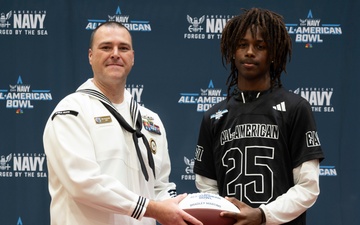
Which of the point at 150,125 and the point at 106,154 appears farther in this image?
the point at 150,125

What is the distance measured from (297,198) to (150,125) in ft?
2.75

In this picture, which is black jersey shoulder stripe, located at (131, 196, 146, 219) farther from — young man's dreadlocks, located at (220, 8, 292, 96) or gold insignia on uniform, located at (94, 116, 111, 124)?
young man's dreadlocks, located at (220, 8, 292, 96)

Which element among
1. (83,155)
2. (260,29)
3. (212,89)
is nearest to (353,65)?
(212,89)

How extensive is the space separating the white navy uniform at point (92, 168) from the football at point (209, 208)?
0.67 feet

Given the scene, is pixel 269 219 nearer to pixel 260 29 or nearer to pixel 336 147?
pixel 260 29

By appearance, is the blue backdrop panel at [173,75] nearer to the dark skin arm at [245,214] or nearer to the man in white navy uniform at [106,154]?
the man in white navy uniform at [106,154]

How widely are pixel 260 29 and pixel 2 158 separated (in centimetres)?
265

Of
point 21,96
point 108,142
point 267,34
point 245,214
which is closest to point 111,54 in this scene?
point 108,142

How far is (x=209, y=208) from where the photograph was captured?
2436mm

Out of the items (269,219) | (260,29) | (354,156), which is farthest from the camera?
(354,156)

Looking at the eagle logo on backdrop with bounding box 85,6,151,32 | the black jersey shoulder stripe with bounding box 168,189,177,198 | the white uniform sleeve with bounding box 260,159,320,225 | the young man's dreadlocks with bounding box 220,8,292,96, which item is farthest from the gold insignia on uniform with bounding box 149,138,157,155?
the eagle logo on backdrop with bounding box 85,6,151,32

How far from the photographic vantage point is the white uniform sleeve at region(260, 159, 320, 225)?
8.16 feet

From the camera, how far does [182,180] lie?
451cm

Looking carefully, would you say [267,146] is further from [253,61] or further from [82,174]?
[82,174]
